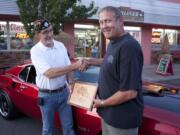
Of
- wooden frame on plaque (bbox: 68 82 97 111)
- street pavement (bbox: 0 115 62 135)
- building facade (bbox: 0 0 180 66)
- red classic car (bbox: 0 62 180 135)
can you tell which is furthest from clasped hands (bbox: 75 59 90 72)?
building facade (bbox: 0 0 180 66)

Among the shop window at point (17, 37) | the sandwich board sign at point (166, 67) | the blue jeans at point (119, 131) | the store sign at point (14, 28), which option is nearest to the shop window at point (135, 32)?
the sandwich board sign at point (166, 67)

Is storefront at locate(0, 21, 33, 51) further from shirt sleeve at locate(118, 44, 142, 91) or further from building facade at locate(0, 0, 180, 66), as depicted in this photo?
shirt sleeve at locate(118, 44, 142, 91)

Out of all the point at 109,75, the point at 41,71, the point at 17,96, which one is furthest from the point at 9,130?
the point at 109,75

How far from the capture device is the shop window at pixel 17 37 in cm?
1334

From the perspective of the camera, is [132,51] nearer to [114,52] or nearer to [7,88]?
[114,52]

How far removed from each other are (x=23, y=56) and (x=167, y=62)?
6.62m

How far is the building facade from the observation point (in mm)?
13188

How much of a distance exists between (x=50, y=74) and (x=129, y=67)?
49.5 inches

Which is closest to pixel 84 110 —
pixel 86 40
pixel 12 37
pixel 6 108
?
pixel 6 108

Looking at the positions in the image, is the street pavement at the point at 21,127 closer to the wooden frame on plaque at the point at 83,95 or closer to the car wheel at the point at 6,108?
the car wheel at the point at 6,108

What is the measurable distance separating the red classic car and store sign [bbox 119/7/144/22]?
32.7 feet

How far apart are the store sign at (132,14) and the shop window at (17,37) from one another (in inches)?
194

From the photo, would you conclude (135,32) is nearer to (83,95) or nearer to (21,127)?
(21,127)

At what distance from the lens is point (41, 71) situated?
3.40 metres
